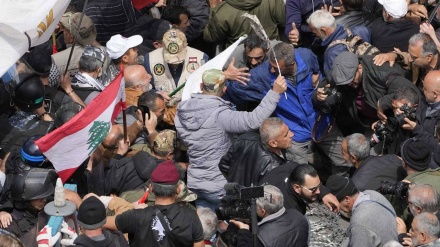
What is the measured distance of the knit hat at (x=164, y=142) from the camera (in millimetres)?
10164

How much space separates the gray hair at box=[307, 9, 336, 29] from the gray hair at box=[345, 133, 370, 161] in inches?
64.8

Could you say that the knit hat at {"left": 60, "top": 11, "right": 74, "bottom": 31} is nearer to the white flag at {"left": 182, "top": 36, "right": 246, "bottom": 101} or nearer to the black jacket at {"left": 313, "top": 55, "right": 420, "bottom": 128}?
the white flag at {"left": 182, "top": 36, "right": 246, "bottom": 101}

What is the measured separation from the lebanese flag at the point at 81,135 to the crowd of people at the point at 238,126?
0.12 meters

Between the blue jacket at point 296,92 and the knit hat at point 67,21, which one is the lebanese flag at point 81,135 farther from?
the knit hat at point 67,21

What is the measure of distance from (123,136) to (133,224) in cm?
172

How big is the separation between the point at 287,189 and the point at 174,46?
2.77 metres

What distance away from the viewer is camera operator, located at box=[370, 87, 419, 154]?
1005 centimetres

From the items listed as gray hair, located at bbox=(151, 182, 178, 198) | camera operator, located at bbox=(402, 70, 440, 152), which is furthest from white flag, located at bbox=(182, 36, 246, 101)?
gray hair, located at bbox=(151, 182, 178, 198)

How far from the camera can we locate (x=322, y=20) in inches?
440

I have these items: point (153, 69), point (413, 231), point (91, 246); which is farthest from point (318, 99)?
point (91, 246)

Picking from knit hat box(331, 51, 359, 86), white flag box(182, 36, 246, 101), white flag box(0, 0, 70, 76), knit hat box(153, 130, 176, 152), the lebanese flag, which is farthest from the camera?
white flag box(182, 36, 246, 101)

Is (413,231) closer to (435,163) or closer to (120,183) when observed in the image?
(435,163)

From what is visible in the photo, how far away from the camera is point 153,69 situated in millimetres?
11641

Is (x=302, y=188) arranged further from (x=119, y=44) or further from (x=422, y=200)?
(x=119, y=44)
